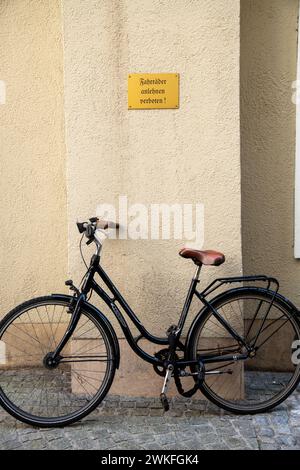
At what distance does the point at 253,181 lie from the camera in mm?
4750

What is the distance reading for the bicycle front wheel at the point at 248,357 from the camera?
4.02 meters

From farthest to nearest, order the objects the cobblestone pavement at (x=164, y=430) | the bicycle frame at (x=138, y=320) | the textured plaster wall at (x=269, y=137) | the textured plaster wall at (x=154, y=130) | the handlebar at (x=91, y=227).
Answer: the textured plaster wall at (x=269, y=137) → the textured plaster wall at (x=154, y=130) → the bicycle frame at (x=138, y=320) → the handlebar at (x=91, y=227) → the cobblestone pavement at (x=164, y=430)

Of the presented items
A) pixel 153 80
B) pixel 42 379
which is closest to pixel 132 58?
pixel 153 80

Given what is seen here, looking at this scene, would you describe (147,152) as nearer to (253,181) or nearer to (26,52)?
(253,181)

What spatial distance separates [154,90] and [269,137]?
1111 millimetres

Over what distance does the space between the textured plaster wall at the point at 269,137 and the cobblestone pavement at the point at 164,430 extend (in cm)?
122

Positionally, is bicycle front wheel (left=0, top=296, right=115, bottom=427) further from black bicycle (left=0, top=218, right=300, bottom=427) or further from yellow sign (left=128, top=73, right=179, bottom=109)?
yellow sign (left=128, top=73, right=179, bottom=109)

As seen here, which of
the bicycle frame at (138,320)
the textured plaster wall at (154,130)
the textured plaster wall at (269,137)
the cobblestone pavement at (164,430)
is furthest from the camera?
the textured plaster wall at (269,137)

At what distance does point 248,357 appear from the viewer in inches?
158

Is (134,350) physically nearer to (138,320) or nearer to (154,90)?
(138,320)

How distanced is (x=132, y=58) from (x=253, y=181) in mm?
1419

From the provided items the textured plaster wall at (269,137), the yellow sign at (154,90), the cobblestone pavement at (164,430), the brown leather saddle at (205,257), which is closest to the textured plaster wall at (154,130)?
the yellow sign at (154,90)

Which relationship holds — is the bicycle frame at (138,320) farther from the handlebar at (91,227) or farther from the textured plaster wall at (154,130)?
the textured plaster wall at (154,130)

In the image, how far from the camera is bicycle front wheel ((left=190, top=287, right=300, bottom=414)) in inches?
158
